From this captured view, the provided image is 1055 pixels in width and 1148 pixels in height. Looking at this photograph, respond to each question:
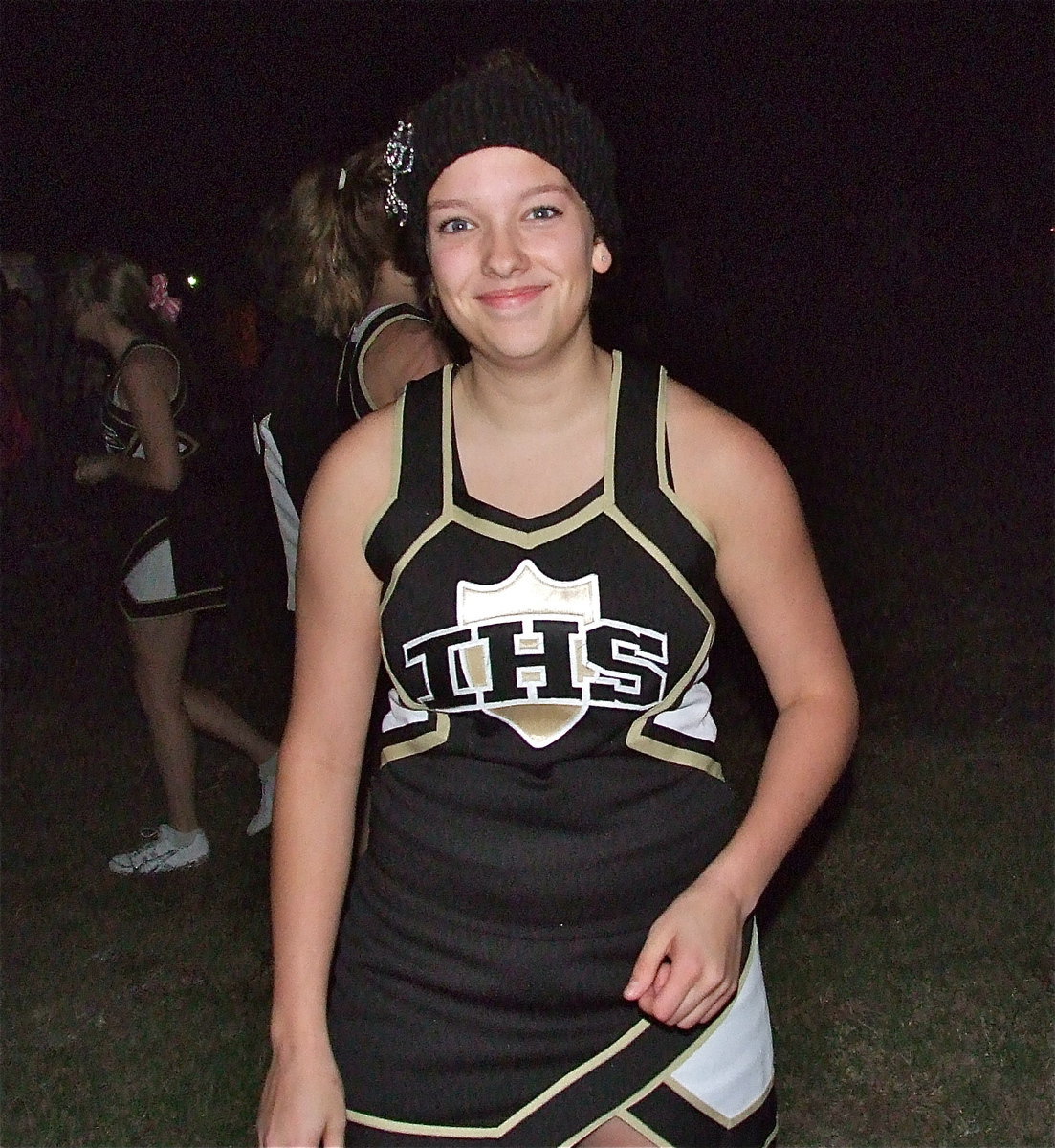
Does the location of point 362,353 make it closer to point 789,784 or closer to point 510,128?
point 510,128

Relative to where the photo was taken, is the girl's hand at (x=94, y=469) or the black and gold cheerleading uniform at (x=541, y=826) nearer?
the black and gold cheerleading uniform at (x=541, y=826)

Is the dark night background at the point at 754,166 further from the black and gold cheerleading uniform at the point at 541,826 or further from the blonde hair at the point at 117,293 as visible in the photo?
the black and gold cheerleading uniform at the point at 541,826

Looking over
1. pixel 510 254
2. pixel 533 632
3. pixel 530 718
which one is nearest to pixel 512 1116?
pixel 530 718

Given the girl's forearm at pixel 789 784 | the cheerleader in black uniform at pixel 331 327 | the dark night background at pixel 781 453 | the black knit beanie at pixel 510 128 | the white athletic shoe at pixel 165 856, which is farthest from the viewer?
the white athletic shoe at pixel 165 856

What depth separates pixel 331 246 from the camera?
11.8 feet

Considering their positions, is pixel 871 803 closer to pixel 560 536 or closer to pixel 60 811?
pixel 60 811

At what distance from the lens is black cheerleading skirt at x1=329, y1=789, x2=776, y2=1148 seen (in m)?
1.95

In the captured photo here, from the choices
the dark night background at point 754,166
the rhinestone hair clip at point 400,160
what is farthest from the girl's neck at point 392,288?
the dark night background at point 754,166

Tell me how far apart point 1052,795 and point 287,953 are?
14.1 feet

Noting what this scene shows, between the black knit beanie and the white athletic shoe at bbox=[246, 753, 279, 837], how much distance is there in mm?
3760

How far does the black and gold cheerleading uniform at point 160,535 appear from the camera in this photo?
5074mm

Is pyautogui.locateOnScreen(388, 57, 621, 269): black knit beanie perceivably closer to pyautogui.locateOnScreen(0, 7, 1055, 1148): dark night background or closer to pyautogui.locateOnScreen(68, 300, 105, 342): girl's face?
pyautogui.locateOnScreen(0, 7, 1055, 1148): dark night background

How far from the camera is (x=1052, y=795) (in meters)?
5.68

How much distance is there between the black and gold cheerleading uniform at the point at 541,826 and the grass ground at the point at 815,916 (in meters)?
2.13
